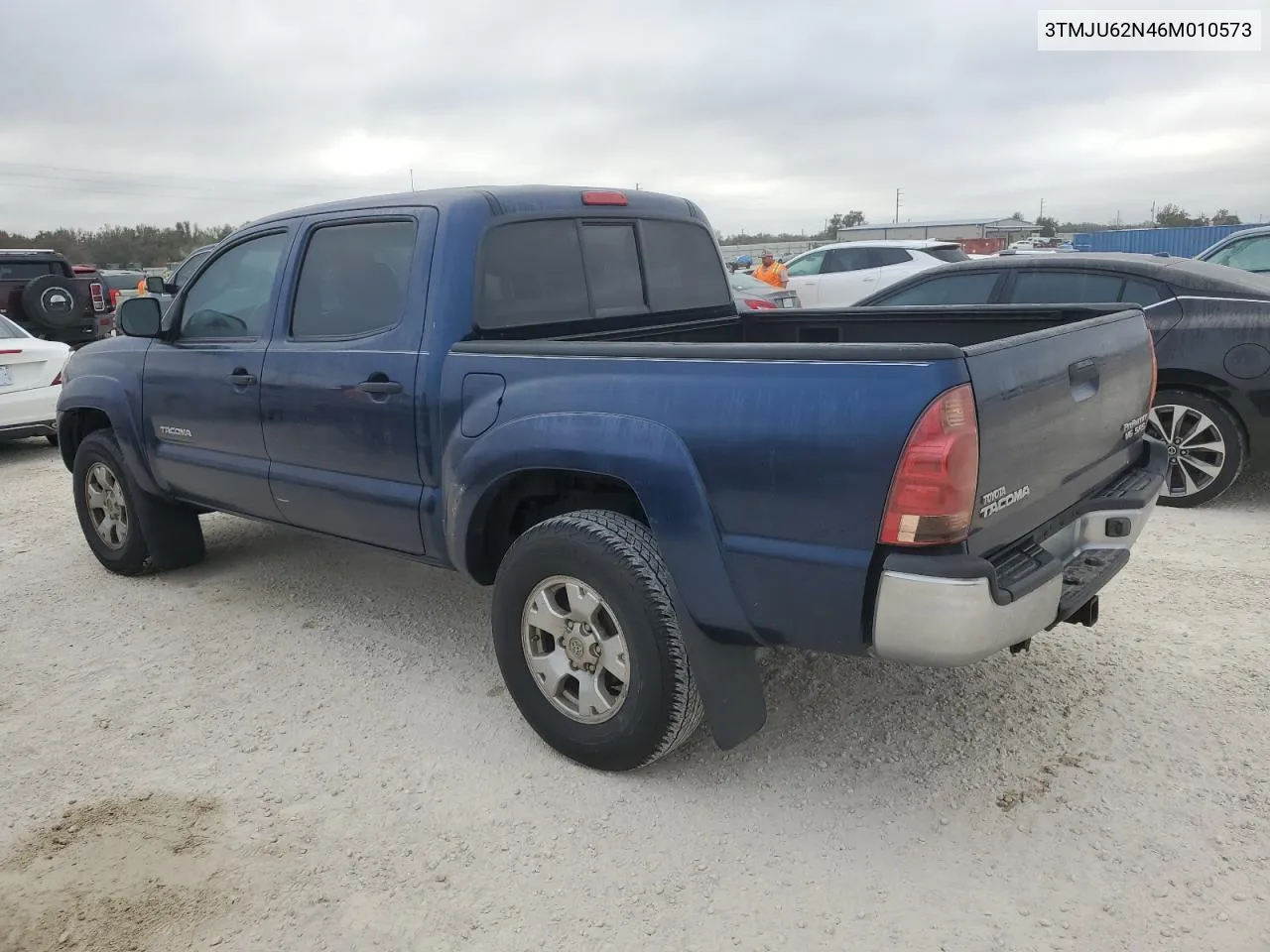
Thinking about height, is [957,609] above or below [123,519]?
above

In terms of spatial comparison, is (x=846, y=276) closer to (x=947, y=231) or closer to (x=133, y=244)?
(x=947, y=231)

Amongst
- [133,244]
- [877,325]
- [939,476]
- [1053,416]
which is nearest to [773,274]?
[877,325]

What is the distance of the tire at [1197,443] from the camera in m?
5.75

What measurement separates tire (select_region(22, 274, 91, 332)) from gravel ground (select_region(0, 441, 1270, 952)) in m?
9.56

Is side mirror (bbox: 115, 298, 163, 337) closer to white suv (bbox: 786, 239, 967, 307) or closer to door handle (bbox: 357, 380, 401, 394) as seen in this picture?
door handle (bbox: 357, 380, 401, 394)

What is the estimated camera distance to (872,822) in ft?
9.68

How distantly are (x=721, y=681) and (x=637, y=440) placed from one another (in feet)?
2.51

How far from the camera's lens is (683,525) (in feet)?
9.29

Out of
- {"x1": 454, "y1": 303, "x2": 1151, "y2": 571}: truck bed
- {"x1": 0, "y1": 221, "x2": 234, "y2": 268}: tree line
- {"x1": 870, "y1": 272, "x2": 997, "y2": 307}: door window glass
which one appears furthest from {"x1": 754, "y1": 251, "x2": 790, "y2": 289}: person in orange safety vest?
{"x1": 0, "y1": 221, "x2": 234, "y2": 268}: tree line

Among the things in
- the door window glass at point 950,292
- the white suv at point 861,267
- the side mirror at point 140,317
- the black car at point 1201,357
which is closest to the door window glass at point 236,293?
the side mirror at point 140,317

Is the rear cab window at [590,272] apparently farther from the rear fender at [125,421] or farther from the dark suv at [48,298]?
the dark suv at [48,298]

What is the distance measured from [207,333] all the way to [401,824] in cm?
273

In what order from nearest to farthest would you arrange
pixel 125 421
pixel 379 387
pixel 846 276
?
pixel 379 387 → pixel 125 421 → pixel 846 276

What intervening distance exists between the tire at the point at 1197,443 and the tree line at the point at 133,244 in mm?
52317
